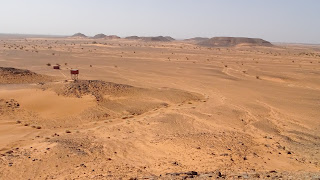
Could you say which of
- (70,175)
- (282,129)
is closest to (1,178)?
(70,175)

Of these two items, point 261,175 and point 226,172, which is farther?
point 226,172

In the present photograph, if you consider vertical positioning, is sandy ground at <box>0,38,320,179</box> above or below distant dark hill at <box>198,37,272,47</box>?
below

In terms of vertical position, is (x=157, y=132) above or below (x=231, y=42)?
below

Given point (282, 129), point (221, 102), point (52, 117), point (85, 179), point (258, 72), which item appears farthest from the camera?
point (258, 72)

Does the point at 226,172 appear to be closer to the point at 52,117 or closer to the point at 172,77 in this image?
the point at 52,117

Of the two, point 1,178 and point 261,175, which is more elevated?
→ point 261,175

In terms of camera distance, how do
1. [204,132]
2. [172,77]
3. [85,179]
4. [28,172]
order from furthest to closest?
[172,77]
[204,132]
[28,172]
[85,179]

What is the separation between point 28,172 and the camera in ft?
26.9

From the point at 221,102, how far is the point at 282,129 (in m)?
5.91

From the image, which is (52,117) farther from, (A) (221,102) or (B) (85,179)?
(A) (221,102)

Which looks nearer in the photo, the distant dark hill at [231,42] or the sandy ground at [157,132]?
the sandy ground at [157,132]

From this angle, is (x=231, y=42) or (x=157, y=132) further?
(x=231, y=42)

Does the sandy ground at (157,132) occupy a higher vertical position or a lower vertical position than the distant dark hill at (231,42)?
lower

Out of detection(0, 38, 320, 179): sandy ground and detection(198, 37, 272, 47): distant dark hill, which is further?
detection(198, 37, 272, 47): distant dark hill
